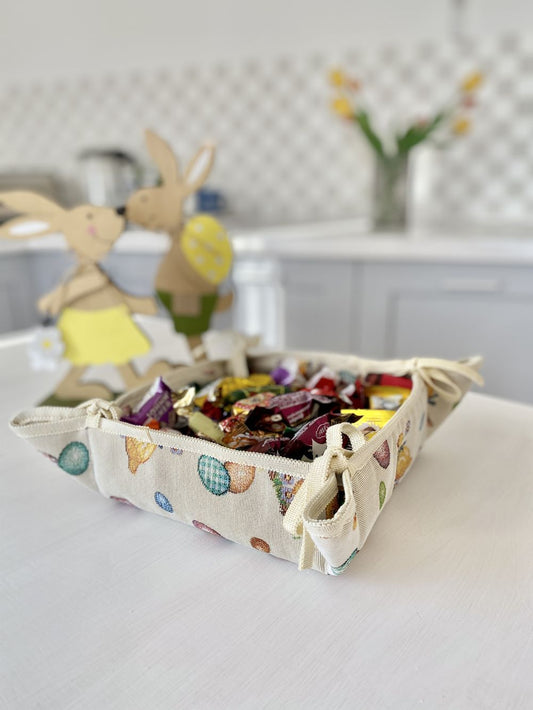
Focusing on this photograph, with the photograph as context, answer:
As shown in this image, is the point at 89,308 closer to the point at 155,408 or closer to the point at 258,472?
the point at 155,408

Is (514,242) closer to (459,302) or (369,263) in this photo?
(459,302)

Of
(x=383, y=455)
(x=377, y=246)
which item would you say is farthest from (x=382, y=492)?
(x=377, y=246)

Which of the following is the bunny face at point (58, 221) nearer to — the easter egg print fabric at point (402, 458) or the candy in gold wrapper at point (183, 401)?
the candy in gold wrapper at point (183, 401)

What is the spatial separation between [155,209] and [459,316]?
1244 millimetres

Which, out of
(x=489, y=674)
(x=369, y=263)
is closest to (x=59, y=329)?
(x=489, y=674)

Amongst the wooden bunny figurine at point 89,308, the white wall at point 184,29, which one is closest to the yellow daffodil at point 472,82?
the white wall at point 184,29

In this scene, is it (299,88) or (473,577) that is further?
(299,88)

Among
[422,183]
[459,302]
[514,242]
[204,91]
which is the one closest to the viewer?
[514,242]

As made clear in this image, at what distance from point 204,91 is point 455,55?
1.09 meters

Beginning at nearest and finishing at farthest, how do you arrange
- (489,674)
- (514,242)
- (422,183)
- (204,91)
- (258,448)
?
(489,674) → (258,448) → (514,242) → (422,183) → (204,91)

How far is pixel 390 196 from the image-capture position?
6.86 feet

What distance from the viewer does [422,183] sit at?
2334mm

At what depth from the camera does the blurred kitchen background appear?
5.92 feet

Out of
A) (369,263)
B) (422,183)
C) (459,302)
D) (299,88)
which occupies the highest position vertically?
(299,88)
